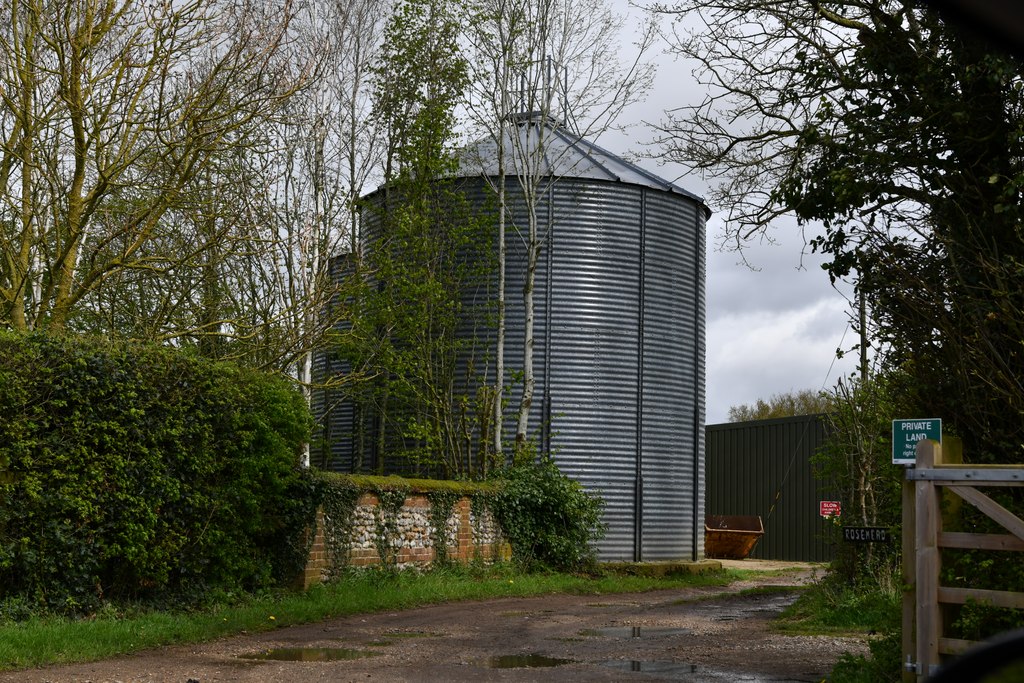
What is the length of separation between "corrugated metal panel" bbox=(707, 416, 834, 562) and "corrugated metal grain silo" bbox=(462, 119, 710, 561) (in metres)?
9.63

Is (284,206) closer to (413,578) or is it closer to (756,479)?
(413,578)

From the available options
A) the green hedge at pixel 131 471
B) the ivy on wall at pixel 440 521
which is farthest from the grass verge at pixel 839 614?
the green hedge at pixel 131 471

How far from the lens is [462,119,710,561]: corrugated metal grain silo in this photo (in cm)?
2266

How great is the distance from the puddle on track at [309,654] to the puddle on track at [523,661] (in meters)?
1.23

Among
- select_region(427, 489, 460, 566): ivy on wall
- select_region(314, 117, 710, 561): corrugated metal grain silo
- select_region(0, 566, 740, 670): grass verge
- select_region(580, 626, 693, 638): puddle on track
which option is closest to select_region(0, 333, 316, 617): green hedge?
select_region(0, 566, 740, 670): grass verge

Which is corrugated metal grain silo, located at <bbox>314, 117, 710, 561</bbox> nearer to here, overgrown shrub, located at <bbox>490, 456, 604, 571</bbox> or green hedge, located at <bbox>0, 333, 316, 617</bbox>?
overgrown shrub, located at <bbox>490, 456, 604, 571</bbox>

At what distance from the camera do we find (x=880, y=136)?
951 centimetres

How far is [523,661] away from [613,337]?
13080 millimetres

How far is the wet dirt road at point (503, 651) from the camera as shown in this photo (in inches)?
372

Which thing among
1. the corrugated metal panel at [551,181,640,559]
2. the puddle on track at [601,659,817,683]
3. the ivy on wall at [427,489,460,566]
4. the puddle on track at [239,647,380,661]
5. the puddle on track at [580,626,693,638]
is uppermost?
the corrugated metal panel at [551,181,640,559]

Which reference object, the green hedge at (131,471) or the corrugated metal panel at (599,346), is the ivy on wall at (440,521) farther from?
the green hedge at (131,471)

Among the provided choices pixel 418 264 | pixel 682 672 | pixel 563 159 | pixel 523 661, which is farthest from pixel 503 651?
pixel 563 159

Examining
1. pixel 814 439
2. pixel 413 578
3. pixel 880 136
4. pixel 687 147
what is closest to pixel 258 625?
pixel 413 578

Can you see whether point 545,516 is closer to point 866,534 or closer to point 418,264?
point 418,264
